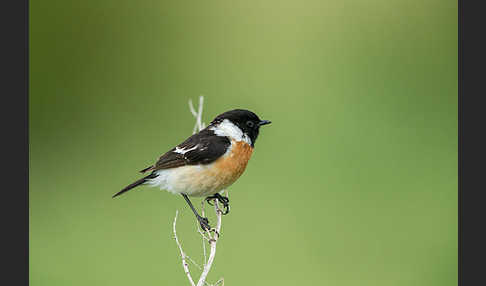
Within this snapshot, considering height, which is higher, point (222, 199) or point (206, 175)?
point (206, 175)

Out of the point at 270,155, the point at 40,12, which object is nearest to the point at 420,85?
the point at 270,155

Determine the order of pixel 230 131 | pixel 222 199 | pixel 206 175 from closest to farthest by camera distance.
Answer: pixel 206 175 < pixel 230 131 < pixel 222 199

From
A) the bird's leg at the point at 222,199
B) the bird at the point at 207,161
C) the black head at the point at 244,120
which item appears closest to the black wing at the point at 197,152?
A: the bird at the point at 207,161

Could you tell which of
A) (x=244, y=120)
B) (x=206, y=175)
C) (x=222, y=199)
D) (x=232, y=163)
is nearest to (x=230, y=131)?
(x=244, y=120)

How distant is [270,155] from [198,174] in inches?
90.9

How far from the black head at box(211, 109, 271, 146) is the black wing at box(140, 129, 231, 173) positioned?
0.47ft

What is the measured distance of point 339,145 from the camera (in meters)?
5.46

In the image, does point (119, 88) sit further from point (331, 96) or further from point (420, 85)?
point (420, 85)

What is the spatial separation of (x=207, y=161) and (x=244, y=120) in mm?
379

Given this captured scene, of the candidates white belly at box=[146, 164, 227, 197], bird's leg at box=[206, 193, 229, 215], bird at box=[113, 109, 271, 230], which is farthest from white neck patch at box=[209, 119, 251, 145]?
bird's leg at box=[206, 193, 229, 215]

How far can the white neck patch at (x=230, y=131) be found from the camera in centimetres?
328

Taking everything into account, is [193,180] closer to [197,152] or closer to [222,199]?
[197,152]

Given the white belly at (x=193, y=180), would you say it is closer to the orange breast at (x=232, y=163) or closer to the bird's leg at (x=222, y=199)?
the orange breast at (x=232, y=163)

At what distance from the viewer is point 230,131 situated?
10.8 ft
